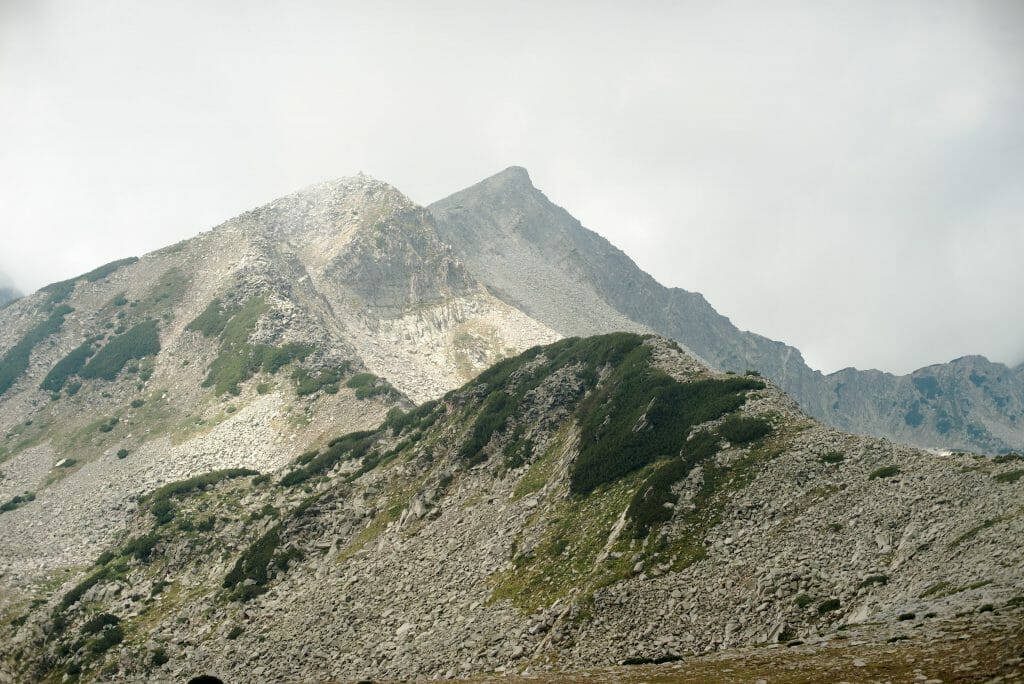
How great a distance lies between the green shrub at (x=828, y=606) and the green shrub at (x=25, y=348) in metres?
151

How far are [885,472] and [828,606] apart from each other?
490 inches

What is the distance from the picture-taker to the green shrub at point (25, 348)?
12800 centimetres

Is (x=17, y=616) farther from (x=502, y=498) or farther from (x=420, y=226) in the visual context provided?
(x=420, y=226)

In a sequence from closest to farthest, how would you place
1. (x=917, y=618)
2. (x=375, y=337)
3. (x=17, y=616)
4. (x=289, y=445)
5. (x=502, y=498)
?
(x=917, y=618), (x=502, y=498), (x=17, y=616), (x=289, y=445), (x=375, y=337)

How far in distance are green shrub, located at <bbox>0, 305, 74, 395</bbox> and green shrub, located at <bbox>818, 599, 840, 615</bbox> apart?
494 feet

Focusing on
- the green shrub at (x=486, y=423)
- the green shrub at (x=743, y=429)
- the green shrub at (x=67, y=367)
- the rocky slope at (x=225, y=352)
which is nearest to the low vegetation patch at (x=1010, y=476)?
the green shrub at (x=743, y=429)

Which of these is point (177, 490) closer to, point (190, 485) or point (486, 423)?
point (190, 485)

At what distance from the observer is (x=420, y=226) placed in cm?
18775

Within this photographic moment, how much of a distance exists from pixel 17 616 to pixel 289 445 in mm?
36185

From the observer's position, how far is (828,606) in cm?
2670

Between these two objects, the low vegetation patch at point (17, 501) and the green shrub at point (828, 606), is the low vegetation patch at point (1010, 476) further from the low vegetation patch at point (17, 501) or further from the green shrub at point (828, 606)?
the low vegetation patch at point (17, 501)

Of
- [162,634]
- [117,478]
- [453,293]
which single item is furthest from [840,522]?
[453,293]

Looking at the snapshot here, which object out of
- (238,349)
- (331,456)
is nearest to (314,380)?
(238,349)

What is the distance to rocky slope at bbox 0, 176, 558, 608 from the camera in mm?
91312
